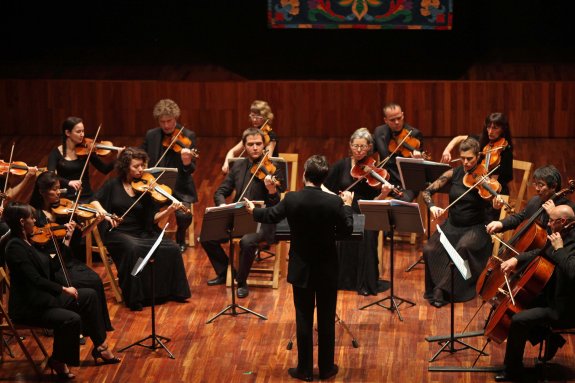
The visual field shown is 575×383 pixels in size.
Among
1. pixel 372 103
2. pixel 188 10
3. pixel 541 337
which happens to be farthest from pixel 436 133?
pixel 541 337

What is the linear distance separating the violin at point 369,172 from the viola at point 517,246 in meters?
1.17

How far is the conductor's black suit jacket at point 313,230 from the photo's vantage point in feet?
19.0

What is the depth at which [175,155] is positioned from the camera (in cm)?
819

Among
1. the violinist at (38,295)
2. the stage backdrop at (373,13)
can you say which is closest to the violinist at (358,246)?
the violinist at (38,295)

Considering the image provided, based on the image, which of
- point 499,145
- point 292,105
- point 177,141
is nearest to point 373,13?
point 292,105

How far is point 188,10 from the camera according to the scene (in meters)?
13.1

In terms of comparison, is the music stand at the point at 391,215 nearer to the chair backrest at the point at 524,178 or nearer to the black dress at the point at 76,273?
the chair backrest at the point at 524,178

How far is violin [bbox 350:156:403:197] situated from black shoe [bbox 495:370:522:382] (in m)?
1.73

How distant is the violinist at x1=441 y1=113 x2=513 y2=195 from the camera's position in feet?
24.2

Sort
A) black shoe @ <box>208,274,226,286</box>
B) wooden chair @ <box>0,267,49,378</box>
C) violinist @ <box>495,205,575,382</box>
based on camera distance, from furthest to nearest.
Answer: black shoe @ <box>208,274,226,286</box>
wooden chair @ <box>0,267,49,378</box>
violinist @ <box>495,205,575,382</box>

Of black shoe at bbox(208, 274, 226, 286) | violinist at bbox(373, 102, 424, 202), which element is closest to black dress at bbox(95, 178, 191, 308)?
black shoe at bbox(208, 274, 226, 286)

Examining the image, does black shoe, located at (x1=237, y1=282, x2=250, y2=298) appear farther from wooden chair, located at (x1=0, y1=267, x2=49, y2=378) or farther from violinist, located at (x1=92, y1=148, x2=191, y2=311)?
wooden chair, located at (x1=0, y1=267, x2=49, y2=378)

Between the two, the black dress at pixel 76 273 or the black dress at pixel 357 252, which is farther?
the black dress at pixel 357 252

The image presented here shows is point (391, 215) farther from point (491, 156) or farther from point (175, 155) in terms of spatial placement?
point (175, 155)
